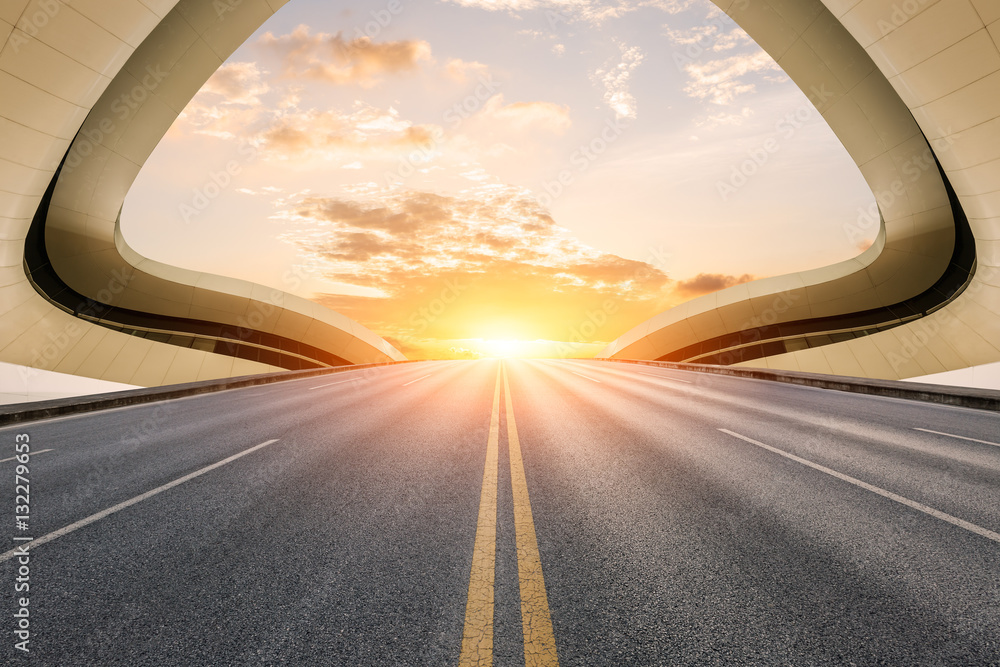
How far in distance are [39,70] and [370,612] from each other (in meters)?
18.7

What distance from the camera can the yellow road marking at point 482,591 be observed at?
218cm

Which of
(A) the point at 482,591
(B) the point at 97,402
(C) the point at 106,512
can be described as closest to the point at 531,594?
(A) the point at 482,591

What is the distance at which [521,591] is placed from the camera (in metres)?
2.75

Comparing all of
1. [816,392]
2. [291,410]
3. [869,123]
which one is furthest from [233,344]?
[869,123]

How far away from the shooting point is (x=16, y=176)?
14930 millimetres

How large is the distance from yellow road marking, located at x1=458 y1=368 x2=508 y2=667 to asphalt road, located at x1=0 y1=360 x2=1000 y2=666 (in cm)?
2

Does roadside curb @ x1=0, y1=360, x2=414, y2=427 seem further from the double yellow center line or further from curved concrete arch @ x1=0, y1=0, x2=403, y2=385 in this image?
the double yellow center line

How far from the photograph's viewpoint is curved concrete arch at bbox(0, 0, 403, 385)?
13.4 m

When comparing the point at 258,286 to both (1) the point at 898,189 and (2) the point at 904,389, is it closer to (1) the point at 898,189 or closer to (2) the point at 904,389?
(2) the point at 904,389

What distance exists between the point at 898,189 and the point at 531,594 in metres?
30.3

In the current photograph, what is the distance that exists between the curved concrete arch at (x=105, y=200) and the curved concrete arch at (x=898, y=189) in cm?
2382

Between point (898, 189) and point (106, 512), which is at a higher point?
point (898, 189)

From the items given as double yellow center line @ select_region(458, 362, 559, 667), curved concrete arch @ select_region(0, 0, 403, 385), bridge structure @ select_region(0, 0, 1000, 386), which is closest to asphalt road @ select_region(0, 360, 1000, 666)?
double yellow center line @ select_region(458, 362, 559, 667)

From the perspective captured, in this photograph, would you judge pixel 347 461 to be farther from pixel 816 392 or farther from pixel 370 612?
pixel 816 392
